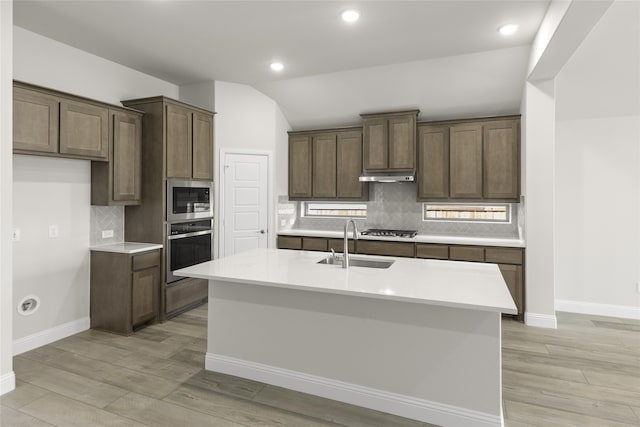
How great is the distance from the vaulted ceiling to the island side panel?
2.37 meters

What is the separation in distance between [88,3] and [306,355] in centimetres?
330

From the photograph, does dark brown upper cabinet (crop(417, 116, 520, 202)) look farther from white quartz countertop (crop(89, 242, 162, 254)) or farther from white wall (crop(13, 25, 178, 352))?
white wall (crop(13, 25, 178, 352))

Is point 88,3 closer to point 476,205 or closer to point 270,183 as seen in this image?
point 270,183

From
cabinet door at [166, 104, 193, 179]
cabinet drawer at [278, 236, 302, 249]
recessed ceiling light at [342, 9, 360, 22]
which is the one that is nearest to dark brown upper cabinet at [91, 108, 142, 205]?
cabinet door at [166, 104, 193, 179]

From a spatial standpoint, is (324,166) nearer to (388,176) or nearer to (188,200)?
(388,176)

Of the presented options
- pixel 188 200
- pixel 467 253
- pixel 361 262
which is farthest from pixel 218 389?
pixel 467 253

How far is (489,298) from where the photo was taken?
204cm

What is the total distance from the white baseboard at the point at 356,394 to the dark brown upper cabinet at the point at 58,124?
2309mm

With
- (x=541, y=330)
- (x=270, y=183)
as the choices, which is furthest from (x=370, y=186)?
(x=541, y=330)

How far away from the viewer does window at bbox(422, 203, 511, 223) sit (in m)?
5.02

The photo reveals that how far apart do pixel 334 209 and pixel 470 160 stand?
2.17 meters

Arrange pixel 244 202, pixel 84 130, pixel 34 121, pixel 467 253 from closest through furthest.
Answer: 1. pixel 34 121
2. pixel 84 130
3. pixel 467 253
4. pixel 244 202

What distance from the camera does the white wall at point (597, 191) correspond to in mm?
4078

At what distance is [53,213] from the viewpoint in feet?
11.8
